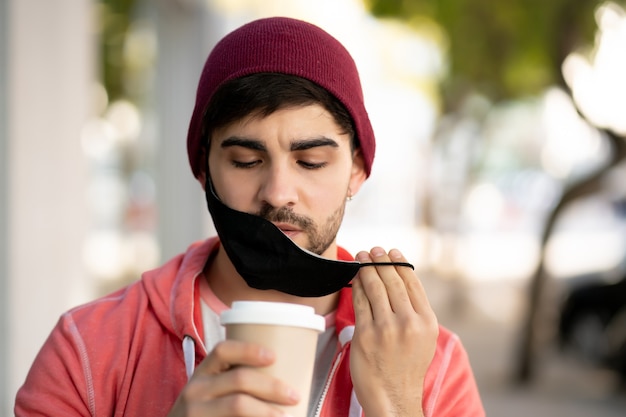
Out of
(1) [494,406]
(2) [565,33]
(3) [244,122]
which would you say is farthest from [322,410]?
(2) [565,33]

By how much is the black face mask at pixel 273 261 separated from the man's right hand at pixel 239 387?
48 cm

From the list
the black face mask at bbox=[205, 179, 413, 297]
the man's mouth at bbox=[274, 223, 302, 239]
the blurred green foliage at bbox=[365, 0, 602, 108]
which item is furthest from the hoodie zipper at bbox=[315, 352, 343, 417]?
the blurred green foliage at bbox=[365, 0, 602, 108]

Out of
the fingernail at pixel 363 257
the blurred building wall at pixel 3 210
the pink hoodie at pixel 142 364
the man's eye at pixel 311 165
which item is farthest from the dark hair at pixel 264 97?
the blurred building wall at pixel 3 210

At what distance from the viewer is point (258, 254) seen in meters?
1.95

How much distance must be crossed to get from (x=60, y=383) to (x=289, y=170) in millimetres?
714

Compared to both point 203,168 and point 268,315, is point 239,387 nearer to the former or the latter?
point 268,315

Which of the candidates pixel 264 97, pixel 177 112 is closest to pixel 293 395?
pixel 264 97

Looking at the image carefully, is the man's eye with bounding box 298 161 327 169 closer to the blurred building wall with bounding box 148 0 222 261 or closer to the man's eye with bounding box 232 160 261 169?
the man's eye with bounding box 232 160 261 169

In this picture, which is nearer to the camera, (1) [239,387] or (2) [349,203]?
(1) [239,387]

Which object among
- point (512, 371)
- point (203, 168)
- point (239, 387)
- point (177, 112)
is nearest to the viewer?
point (239, 387)

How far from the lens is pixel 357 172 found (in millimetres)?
2266

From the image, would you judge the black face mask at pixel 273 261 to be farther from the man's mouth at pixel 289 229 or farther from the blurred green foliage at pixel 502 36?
the blurred green foliage at pixel 502 36

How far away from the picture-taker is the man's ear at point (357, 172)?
7.31ft

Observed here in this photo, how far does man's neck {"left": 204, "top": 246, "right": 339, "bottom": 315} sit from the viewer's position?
6.80ft
